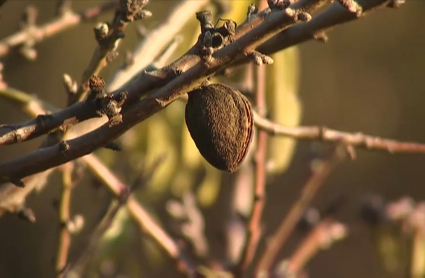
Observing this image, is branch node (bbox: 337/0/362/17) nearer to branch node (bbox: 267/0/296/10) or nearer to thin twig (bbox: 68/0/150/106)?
branch node (bbox: 267/0/296/10)

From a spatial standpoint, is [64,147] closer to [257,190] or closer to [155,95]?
[155,95]

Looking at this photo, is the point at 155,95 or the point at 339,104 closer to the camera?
the point at 155,95

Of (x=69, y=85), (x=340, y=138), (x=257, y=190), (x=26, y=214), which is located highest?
(x=69, y=85)

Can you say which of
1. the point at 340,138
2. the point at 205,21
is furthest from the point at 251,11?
the point at 340,138

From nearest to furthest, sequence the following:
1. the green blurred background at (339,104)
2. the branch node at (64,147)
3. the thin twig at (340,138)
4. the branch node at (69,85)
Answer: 1. the branch node at (64,147)
2. the branch node at (69,85)
3. the thin twig at (340,138)
4. the green blurred background at (339,104)

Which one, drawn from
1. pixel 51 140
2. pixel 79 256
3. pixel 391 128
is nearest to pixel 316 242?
pixel 79 256

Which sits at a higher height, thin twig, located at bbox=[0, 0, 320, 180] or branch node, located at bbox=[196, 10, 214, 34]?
branch node, located at bbox=[196, 10, 214, 34]

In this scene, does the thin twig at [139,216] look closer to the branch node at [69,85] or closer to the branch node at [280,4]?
the branch node at [69,85]

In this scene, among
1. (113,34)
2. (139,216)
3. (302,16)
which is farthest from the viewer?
(139,216)

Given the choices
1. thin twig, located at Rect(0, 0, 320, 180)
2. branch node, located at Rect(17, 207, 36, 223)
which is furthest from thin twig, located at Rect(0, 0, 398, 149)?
branch node, located at Rect(17, 207, 36, 223)

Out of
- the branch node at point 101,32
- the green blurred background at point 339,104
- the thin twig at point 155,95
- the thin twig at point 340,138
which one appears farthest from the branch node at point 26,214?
the green blurred background at point 339,104

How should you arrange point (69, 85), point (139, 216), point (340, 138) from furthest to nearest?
point (139, 216), point (340, 138), point (69, 85)

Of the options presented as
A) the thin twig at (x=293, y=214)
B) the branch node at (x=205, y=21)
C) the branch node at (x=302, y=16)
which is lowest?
the thin twig at (x=293, y=214)

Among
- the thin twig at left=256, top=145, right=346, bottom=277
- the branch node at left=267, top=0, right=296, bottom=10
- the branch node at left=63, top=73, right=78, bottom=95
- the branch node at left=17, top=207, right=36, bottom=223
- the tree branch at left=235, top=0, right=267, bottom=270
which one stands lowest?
the thin twig at left=256, top=145, right=346, bottom=277
